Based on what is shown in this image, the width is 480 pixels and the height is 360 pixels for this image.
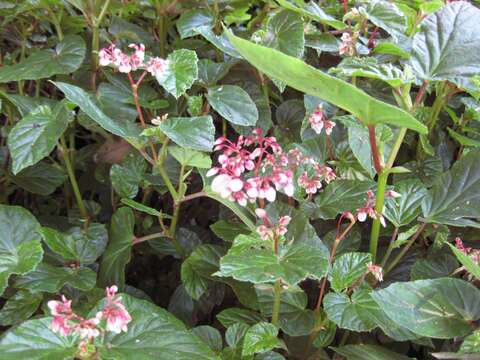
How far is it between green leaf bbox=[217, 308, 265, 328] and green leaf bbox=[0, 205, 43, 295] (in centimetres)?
26

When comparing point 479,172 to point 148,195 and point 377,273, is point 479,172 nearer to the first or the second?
point 377,273

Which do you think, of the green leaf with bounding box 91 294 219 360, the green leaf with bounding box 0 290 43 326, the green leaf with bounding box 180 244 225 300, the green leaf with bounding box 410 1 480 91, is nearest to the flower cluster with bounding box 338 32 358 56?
the green leaf with bounding box 410 1 480 91

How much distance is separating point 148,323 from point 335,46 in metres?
0.52

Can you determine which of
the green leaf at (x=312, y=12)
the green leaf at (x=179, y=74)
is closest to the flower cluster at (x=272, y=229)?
the green leaf at (x=179, y=74)

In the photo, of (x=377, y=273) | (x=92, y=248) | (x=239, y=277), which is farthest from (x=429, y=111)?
(x=92, y=248)

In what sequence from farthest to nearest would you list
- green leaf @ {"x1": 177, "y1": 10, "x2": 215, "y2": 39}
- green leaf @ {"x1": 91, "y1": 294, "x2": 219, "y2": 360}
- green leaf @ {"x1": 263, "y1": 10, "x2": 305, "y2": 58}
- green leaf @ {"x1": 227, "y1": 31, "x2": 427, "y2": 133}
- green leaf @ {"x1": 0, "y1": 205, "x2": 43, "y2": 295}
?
green leaf @ {"x1": 177, "y1": 10, "x2": 215, "y2": 39}
green leaf @ {"x1": 263, "y1": 10, "x2": 305, "y2": 58}
green leaf @ {"x1": 0, "y1": 205, "x2": 43, "y2": 295}
green leaf @ {"x1": 91, "y1": 294, "x2": 219, "y2": 360}
green leaf @ {"x1": 227, "y1": 31, "x2": 427, "y2": 133}

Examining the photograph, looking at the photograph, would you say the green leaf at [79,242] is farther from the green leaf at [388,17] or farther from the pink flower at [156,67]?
the green leaf at [388,17]

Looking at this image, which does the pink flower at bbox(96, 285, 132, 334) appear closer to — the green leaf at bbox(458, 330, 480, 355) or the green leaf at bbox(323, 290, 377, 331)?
the green leaf at bbox(323, 290, 377, 331)

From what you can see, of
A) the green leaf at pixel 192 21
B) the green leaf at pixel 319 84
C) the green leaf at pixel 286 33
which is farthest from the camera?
the green leaf at pixel 192 21

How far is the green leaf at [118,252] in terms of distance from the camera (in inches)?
31.4

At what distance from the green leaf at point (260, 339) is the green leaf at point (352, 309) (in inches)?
2.8

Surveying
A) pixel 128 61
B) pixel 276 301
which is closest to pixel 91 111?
pixel 128 61

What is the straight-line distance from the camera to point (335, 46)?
33.4 inches

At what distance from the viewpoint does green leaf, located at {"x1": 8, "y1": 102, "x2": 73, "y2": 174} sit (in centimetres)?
74
